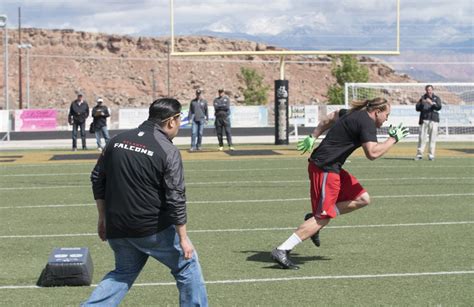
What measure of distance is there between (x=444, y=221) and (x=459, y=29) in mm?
35065

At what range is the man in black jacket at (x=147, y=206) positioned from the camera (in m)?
6.05

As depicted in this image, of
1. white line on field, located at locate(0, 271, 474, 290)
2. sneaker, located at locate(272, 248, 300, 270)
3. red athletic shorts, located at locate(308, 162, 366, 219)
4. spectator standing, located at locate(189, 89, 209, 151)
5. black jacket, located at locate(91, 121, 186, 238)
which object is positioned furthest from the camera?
spectator standing, located at locate(189, 89, 209, 151)

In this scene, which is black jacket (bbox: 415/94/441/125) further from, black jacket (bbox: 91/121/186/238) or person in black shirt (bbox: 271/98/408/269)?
black jacket (bbox: 91/121/186/238)

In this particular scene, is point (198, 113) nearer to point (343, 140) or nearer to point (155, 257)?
point (343, 140)

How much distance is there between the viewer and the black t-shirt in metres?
8.97

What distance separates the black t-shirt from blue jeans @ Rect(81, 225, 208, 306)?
3.05 meters

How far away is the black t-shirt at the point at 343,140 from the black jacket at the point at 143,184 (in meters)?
3.07

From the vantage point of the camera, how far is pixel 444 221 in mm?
11750

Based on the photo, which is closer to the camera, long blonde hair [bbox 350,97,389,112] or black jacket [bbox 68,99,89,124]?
long blonde hair [bbox 350,97,389,112]

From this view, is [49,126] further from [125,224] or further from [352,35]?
[125,224]

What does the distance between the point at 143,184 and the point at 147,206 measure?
14cm

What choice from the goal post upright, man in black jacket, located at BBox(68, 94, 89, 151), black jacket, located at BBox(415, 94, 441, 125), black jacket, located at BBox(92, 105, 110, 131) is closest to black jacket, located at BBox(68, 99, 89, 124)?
man in black jacket, located at BBox(68, 94, 89, 151)

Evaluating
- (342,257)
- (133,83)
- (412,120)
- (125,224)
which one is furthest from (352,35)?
(133,83)

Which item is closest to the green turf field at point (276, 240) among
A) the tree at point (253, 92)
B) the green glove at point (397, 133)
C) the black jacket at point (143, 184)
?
the green glove at point (397, 133)
